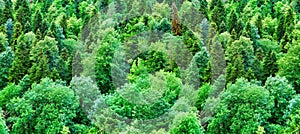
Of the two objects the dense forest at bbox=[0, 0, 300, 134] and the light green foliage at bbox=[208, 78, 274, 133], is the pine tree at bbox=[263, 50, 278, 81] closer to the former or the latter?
the dense forest at bbox=[0, 0, 300, 134]

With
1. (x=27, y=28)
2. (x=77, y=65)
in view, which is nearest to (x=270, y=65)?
(x=77, y=65)

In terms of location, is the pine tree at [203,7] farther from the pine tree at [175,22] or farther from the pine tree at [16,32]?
the pine tree at [16,32]

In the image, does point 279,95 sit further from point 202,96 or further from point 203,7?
point 203,7

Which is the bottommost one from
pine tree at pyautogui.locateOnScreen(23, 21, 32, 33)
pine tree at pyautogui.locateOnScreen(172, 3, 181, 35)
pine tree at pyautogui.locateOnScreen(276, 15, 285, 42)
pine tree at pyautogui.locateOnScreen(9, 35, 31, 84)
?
pine tree at pyautogui.locateOnScreen(9, 35, 31, 84)

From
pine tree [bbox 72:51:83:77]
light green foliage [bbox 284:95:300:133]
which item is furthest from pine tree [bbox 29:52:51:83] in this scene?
light green foliage [bbox 284:95:300:133]

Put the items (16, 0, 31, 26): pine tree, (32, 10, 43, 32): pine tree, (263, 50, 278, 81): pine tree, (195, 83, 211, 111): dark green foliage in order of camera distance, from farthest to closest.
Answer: (16, 0, 31, 26): pine tree, (32, 10, 43, 32): pine tree, (263, 50, 278, 81): pine tree, (195, 83, 211, 111): dark green foliage
